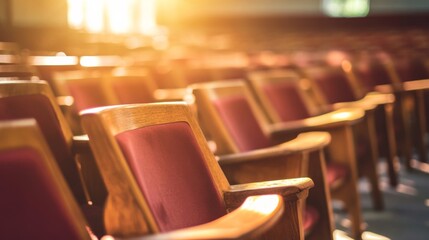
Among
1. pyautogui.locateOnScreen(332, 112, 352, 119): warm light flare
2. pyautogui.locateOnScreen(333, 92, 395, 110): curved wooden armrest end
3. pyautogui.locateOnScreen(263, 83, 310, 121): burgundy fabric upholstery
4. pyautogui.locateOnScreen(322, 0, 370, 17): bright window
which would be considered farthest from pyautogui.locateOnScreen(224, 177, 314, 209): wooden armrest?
pyautogui.locateOnScreen(322, 0, 370, 17): bright window

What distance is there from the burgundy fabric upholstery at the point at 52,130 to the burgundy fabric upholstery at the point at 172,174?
341mm

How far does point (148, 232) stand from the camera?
1031 mm

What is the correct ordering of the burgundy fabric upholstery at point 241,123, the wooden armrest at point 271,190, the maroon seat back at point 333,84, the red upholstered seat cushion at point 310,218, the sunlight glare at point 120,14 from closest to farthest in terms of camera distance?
the wooden armrest at point 271,190, the red upholstered seat cushion at point 310,218, the burgundy fabric upholstery at point 241,123, the maroon seat back at point 333,84, the sunlight glare at point 120,14

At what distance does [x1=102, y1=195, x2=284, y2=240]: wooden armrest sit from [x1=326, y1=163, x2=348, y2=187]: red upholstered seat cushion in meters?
1.26

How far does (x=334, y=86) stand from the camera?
359 centimetres

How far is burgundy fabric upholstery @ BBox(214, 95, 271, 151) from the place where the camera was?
2092 millimetres

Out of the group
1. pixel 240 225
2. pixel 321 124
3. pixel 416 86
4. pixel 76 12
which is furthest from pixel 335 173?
pixel 76 12

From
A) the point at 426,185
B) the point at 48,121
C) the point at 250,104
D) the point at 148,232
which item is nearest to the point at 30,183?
the point at 148,232

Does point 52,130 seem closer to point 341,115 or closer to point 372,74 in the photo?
point 341,115

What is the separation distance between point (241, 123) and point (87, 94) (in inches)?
21.4

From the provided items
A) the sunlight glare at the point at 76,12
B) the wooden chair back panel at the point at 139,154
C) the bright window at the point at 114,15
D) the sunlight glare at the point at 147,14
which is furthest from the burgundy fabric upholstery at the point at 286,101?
the sunlight glare at the point at 147,14

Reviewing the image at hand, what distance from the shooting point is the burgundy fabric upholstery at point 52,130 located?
1479 millimetres

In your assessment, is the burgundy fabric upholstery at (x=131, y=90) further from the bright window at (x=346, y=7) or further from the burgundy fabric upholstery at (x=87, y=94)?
the bright window at (x=346, y=7)

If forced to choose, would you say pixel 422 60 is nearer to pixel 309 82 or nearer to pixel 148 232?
pixel 309 82
